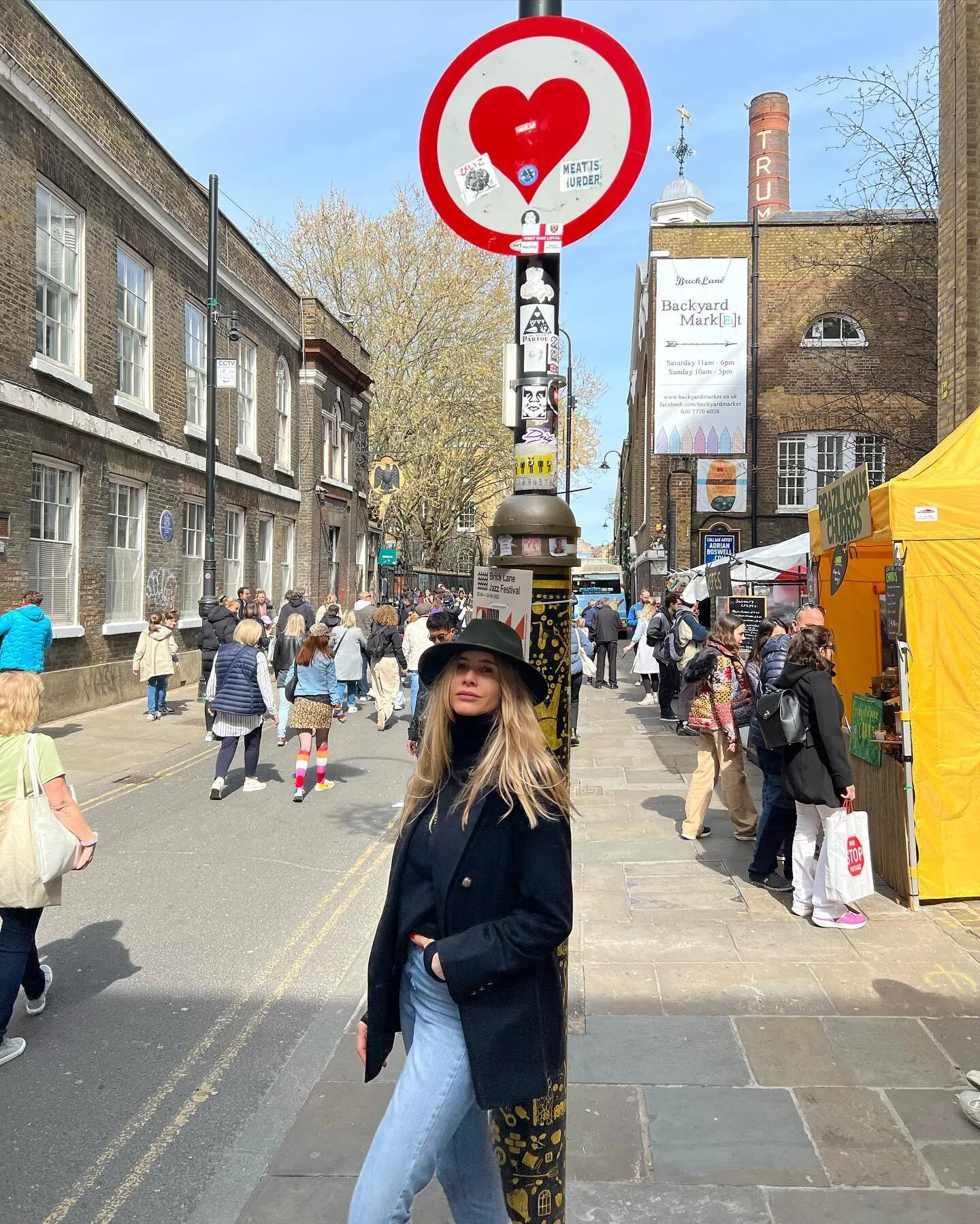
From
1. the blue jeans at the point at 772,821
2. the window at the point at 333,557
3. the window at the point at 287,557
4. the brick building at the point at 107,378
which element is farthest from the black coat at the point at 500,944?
the window at the point at 333,557

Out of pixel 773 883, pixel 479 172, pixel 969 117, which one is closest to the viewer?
pixel 479 172

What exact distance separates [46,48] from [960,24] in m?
11.5

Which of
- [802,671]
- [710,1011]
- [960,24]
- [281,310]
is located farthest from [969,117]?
[281,310]

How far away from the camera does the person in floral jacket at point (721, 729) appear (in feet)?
24.7

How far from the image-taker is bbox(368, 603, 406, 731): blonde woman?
13.5 metres

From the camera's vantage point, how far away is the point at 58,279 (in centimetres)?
1427

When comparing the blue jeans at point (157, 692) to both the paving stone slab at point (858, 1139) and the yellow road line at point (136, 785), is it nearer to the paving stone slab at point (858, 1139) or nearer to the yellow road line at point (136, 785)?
the yellow road line at point (136, 785)

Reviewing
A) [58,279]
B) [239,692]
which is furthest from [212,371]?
[239,692]

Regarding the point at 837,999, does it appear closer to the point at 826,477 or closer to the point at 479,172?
the point at 479,172

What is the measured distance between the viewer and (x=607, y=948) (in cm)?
532

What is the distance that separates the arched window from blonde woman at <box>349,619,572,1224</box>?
28.6 m

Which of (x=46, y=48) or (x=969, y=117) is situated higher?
(x=46, y=48)

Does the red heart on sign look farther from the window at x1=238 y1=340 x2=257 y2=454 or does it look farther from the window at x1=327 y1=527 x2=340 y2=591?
the window at x1=327 y1=527 x2=340 y2=591

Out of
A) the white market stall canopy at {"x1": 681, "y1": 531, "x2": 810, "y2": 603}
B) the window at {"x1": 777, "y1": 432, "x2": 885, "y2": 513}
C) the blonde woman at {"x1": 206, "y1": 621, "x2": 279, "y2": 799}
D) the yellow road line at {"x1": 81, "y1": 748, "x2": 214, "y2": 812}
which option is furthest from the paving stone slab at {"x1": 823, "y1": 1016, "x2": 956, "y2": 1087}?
the window at {"x1": 777, "y1": 432, "x2": 885, "y2": 513}
